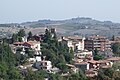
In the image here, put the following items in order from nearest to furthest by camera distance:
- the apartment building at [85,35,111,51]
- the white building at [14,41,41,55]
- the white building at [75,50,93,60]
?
the white building at [14,41,41,55] < the white building at [75,50,93,60] < the apartment building at [85,35,111,51]

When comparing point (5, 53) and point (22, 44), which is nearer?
point (5, 53)

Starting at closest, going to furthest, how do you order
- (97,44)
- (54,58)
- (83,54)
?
(54,58)
(83,54)
(97,44)

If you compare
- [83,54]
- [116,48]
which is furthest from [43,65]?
[116,48]

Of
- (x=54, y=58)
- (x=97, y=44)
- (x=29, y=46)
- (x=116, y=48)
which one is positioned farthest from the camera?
(x=97, y=44)

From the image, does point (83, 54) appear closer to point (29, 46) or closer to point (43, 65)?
point (29, 46)

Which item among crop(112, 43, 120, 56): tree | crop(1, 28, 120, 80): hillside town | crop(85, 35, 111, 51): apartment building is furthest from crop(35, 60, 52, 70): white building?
crop(85, 35, 111, 51): apartment building

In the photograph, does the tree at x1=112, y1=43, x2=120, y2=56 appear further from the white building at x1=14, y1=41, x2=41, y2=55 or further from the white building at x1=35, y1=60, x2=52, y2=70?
the white building at x1=35, y1=60, x2=52, y2=70

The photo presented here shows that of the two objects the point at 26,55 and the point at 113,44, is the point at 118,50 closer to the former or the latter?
the point at 113,44

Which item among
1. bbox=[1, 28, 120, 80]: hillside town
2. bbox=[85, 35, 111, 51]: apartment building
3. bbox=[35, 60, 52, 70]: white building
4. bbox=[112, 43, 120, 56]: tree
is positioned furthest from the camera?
bbox=[85, 35, 111, 51]: apartment building

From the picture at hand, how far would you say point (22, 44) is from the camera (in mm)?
47469

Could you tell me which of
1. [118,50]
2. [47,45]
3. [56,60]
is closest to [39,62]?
[56,60]

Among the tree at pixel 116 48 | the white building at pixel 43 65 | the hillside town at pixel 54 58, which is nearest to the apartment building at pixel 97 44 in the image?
the tree at pixel 116 48

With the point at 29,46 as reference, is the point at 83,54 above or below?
below

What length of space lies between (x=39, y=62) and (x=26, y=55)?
2233 millimetres
